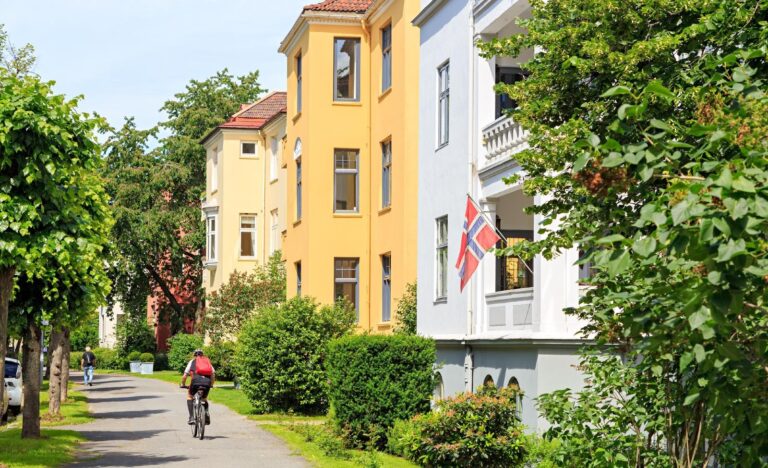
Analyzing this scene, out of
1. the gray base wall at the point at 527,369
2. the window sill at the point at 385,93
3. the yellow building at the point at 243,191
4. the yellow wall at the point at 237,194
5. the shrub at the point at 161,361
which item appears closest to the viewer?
the gray base wall at the point at 527,369

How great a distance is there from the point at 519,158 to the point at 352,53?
24.1 metres

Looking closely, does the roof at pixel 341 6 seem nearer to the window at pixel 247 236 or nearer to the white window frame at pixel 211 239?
the window at pixel 247 236

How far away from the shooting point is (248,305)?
4644 cm

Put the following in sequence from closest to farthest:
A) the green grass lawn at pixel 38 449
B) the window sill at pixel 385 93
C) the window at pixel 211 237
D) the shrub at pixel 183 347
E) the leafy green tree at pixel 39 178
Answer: the leafy green tree at pixel 39 178
the green grass lawn at pixel 38 449
the window sill at pixel 385 93
the window at pixel 211 237
the shrub at pixel 183 347

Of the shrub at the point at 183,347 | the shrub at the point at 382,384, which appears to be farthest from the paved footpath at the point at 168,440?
the shrub at the point at 183,347

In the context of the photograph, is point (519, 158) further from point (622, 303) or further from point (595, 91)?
point (622, 303)

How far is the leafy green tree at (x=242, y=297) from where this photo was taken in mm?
45656

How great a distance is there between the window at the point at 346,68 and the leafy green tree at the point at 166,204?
31.1 m

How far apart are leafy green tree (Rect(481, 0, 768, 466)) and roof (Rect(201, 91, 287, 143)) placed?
1633 inches

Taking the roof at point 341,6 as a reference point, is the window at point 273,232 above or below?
below

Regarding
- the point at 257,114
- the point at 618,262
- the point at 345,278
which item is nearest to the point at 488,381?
the point at 345,278

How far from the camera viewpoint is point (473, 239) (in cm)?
2045

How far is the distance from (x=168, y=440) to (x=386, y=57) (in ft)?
41.3

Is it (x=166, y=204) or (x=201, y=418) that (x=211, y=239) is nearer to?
(x=166, y=204)
